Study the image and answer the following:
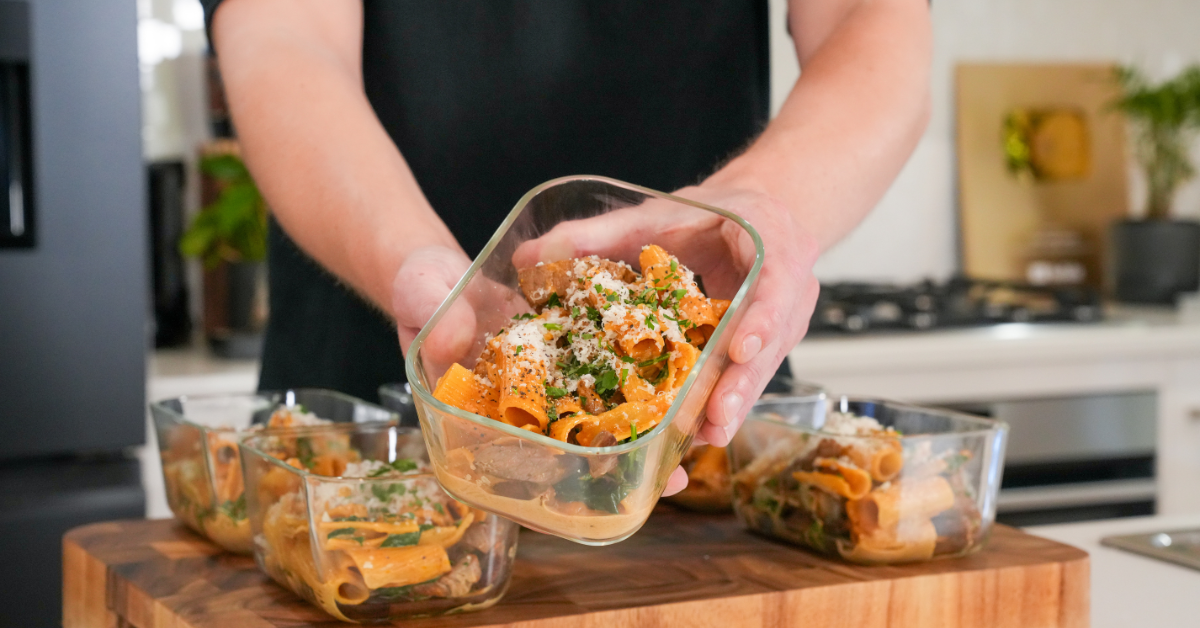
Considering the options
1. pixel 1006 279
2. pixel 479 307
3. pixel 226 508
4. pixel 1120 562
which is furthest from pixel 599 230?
pixel 1006 279

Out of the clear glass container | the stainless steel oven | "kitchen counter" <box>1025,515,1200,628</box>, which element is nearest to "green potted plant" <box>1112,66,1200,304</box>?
the stainless steel oven

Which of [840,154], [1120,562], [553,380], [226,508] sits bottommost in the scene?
[1120,562]

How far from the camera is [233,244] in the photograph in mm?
2148

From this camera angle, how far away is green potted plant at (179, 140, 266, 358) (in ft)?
6.74

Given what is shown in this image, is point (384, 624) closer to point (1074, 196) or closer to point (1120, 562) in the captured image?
point (1120, 562)

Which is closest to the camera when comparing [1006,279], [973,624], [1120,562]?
[973,624]

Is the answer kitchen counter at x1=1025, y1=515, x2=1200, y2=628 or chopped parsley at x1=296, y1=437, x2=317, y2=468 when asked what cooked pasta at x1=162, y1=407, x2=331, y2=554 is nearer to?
chopped parsley at x1=296, y1=437, x2=317, y2=468

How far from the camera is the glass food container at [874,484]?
0.84 metres

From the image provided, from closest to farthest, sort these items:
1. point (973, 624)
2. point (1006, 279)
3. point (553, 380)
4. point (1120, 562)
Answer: point (553, 380) < point (973, 624) < point (1120, 562) < point (1006, 279)

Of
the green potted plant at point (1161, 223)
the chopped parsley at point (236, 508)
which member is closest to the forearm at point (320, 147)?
the chopped parsley at point (236, 508)

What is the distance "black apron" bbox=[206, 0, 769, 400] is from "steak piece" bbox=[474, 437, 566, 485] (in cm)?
65

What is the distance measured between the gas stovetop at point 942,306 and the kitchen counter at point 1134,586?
1.01m

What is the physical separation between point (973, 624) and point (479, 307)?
1.44ft

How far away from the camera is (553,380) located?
629 mm
